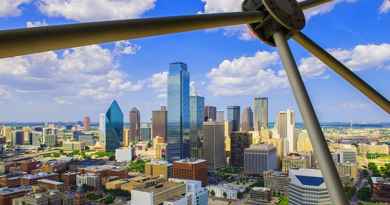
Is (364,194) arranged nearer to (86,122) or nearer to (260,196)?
(260,196)

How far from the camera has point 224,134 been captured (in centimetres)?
938

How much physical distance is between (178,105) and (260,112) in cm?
314

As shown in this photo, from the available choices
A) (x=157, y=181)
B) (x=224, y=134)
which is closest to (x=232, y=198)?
(x=157, y=181)

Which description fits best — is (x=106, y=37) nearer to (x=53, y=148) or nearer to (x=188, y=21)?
(x=188, y=21)

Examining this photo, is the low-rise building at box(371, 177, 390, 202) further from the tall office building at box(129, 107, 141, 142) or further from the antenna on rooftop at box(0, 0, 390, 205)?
the tall office building at box(129, 107, 141, 142)

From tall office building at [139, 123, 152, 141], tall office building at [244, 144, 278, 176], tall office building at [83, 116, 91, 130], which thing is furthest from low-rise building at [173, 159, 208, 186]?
tall office building at [83, 116, 91, 130]

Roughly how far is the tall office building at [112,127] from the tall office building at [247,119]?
14.2 feet

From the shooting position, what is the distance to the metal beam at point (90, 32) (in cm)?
21

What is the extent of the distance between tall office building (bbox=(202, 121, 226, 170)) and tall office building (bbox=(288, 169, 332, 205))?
11.0ft

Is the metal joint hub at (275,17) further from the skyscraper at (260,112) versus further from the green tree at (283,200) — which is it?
the skyscraper at (260,112)

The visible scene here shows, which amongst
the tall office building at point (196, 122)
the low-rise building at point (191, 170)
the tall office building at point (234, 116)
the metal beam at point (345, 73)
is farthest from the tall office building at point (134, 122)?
the metal beam at point (345, 73)

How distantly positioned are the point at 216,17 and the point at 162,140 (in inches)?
425

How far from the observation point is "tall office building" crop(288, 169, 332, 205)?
4.50 meters

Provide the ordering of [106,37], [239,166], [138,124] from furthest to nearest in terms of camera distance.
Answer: [138,124] < [239,166] < [106,37]
